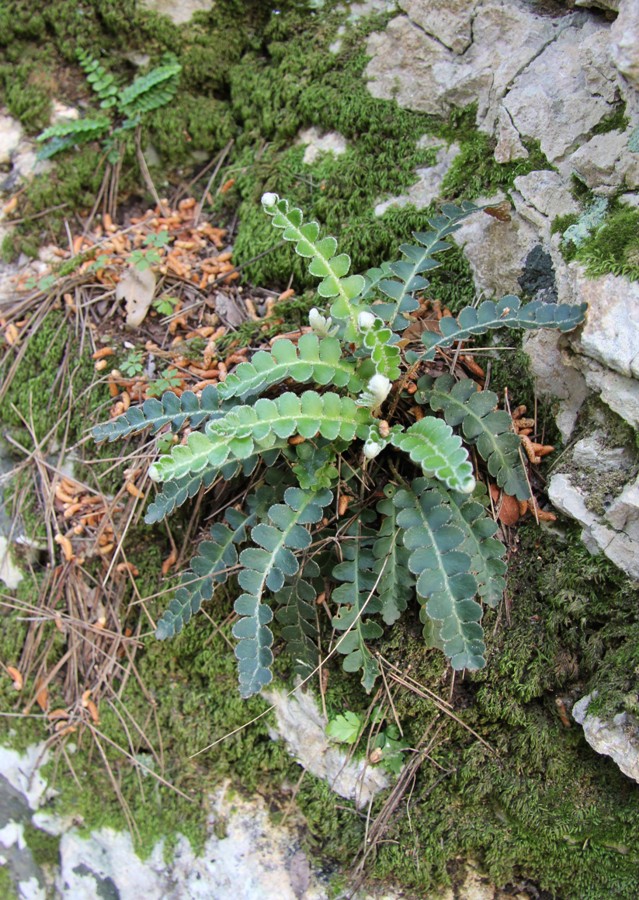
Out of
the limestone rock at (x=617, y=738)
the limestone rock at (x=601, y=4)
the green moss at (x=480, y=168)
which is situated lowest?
the limestone rock at (x=617, y=738)

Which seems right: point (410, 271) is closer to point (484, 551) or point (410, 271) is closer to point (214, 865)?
point (484, 551)

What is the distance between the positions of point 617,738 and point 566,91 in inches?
98.8

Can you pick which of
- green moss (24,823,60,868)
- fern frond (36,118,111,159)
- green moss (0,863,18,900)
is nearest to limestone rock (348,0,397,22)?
fern frond (36,118,111,159)

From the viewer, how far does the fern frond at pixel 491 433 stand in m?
2.63

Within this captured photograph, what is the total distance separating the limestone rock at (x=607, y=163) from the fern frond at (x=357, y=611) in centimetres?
168

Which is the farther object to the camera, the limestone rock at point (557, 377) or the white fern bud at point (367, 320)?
the limestone rock at point (557, 377)

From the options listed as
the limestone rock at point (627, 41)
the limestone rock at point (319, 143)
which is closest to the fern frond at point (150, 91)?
the limestone rock at point (319, 143)

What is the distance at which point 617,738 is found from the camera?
2.38 meters

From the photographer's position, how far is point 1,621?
3408 mm

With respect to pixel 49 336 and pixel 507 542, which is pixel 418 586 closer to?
pixel 507 542

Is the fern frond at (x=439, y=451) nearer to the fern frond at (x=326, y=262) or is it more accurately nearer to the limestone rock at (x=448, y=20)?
the fern frond at (x=326, y=262)

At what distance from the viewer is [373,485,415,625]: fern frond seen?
2.58 metres

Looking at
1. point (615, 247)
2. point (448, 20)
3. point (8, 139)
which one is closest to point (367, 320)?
point (615, 247)

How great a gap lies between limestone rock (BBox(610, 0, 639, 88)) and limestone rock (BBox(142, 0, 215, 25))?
2.50m
